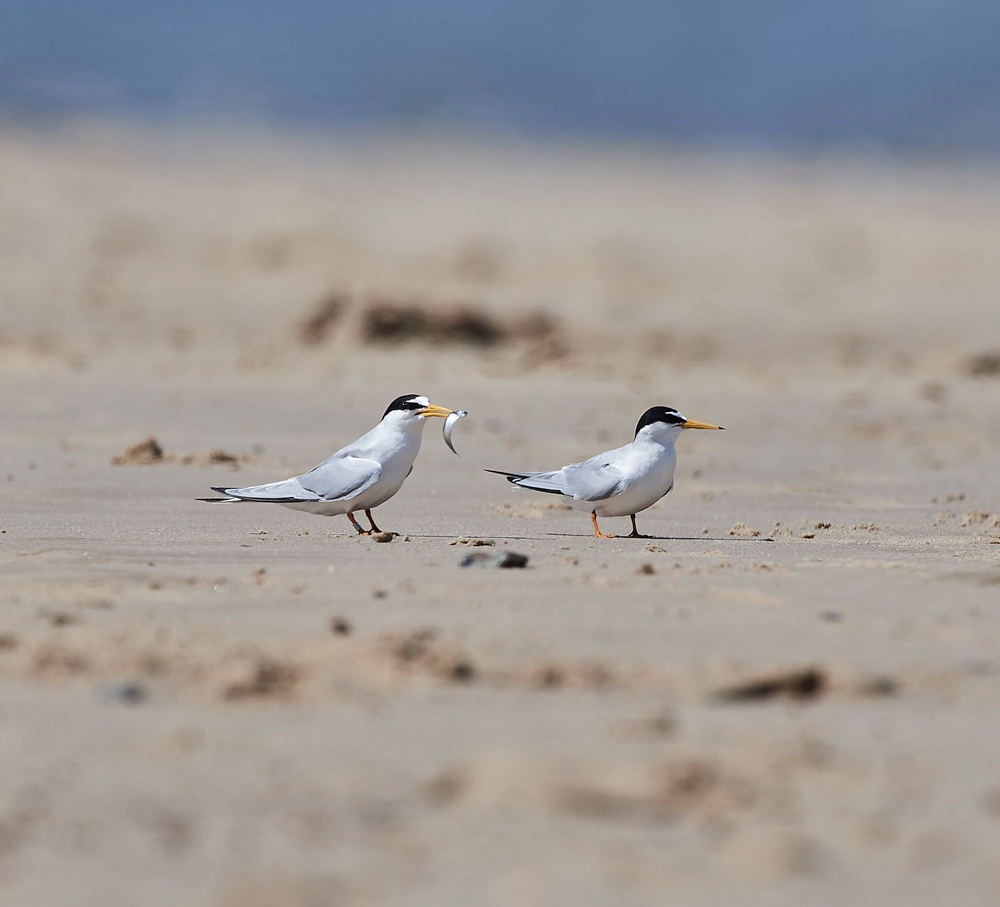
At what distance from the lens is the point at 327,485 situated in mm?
6301

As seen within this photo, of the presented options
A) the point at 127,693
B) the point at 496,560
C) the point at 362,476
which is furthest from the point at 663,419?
the point at 127,693

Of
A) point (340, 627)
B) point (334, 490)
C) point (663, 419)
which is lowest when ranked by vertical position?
point (340, 627)

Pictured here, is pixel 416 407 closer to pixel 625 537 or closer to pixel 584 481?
pixel 584 481

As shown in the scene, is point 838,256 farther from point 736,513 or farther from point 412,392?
point 736,513

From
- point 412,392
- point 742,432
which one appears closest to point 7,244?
point 412,392

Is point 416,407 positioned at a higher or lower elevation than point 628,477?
higher

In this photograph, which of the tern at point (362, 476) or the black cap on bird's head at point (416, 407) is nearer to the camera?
the tern at point (362, 476)

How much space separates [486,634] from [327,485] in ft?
8.34

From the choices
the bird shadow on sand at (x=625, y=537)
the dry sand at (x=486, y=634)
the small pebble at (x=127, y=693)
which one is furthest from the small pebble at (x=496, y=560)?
the small pebble at (x=127, y=693)

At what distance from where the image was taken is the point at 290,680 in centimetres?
357

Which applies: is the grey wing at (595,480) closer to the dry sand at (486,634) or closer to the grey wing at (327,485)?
the dry sand at (486,634)

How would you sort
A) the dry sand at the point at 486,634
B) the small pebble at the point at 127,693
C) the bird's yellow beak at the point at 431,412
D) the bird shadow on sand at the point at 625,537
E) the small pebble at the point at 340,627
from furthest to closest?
the bird's yellow beak at the point at 431,412 < the bird shadow on sand at the point at 625,537 < the small pebble at the point at 340,627 < the small pebble at the point at 127,693 < the dry sand at the point at 486,634

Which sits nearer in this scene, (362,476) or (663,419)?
(362,476)

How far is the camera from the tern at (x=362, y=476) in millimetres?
6285
